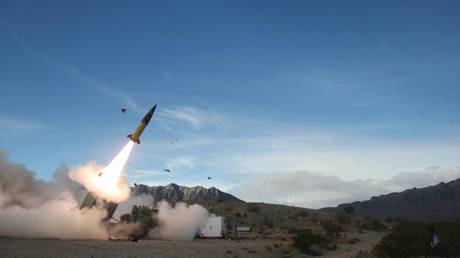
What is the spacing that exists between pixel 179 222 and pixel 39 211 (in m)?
14.1

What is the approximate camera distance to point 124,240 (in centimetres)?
4866

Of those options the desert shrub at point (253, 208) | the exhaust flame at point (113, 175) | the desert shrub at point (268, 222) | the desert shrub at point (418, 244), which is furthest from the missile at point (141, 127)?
the desert shrub at point (253, 208)

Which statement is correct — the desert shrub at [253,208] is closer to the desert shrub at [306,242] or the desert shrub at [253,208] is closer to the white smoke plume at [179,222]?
the white smoke plume at [179,222]

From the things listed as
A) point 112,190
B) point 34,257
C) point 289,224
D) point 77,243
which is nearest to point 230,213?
point 289,224

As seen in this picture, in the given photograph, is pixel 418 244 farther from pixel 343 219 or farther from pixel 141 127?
pixel 343 219

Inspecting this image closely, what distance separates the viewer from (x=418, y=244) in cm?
4416

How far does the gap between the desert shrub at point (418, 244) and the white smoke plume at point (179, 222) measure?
1980 cm

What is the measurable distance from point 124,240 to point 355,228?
4710cm

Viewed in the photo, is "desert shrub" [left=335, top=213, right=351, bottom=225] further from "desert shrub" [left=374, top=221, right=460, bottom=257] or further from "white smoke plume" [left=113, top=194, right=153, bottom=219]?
"desert shrub" [left=374, top=221, right=460, bottom=257]

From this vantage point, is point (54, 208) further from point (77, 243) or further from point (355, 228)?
point (355, 228)

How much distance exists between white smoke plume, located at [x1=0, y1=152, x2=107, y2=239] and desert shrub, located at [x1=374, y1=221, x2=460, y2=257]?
24.1m

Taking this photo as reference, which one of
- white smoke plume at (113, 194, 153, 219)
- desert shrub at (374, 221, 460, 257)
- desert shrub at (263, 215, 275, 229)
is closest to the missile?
white smoke plume at (113, 194, 153, 219)

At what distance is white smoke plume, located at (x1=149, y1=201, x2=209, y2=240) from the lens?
184ft

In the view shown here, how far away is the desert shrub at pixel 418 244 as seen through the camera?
4062 centimetres
